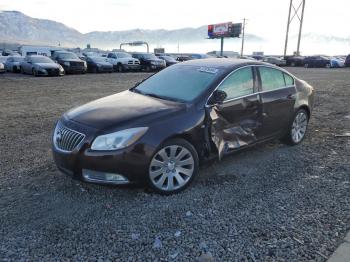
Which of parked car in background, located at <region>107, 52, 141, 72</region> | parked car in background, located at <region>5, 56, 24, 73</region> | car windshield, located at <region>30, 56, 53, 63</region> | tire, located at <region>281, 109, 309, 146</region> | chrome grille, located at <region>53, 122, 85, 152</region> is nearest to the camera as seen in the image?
chrome grille, located at <region>53, 122, 85, 152</region>

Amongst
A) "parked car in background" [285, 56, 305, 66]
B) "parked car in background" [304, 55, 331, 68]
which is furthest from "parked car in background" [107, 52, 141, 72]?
"parked car in background" [285, 56, 305, 66]

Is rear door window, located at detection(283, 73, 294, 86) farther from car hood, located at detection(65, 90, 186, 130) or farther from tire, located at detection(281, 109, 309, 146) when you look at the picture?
car hood, located at detection(65, 90, 186, 130)

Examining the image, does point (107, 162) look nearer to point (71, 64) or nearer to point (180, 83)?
point (180, 83)

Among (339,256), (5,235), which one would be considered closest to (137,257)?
(5,235)

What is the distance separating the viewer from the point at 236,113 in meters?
4.91

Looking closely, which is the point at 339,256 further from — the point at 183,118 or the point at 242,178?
the point at 183,118

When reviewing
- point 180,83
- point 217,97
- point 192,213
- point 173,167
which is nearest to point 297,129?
point 217,97

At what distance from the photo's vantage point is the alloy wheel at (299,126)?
20.4 feet

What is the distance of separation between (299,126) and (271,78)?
3.95ft

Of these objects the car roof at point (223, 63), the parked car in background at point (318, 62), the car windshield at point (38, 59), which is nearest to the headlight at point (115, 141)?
the car roof at point (223, 63)

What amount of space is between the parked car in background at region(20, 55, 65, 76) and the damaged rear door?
18.7 m

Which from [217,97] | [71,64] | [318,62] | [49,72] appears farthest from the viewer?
[318,62]

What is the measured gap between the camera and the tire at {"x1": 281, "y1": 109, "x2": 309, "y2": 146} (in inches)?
241

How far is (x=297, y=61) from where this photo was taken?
48.2 meters
